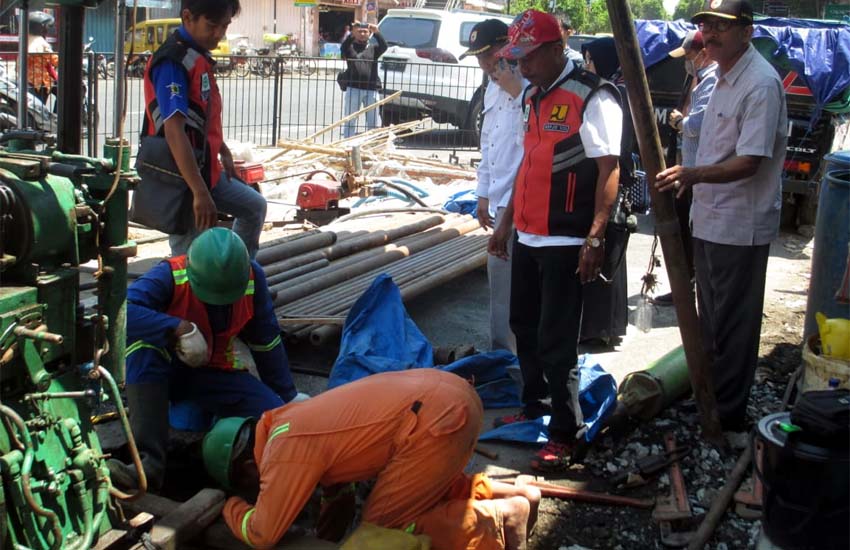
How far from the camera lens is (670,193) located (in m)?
4.17

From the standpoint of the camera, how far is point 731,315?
4426 millimetres

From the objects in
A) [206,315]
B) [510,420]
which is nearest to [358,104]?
[510,420]

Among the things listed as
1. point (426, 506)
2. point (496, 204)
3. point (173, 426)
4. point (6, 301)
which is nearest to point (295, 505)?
point (426, 506)

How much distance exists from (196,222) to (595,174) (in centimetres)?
192

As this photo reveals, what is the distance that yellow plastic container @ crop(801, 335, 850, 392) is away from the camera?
3.95 m

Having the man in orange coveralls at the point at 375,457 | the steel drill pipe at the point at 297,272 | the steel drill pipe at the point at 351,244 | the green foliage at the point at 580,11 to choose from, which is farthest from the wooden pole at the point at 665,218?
the green foliage at the point at 580,11

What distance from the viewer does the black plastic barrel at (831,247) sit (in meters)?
5.07

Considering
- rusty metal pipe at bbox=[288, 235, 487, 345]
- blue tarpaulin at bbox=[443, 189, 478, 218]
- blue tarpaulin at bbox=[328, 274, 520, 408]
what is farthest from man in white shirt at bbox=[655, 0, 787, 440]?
blue tarpaulin at bbox=[443, 189, 478, 218]

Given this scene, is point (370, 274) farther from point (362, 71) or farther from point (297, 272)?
point (362, 71)

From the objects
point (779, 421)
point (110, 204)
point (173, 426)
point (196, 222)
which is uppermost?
point (110, 204)

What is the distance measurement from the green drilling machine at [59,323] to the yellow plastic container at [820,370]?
281 centimetres

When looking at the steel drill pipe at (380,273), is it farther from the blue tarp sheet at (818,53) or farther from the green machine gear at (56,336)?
the blue tarp sheet at (818,53)

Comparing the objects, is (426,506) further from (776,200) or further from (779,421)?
(776,200)

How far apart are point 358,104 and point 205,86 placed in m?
8.56
